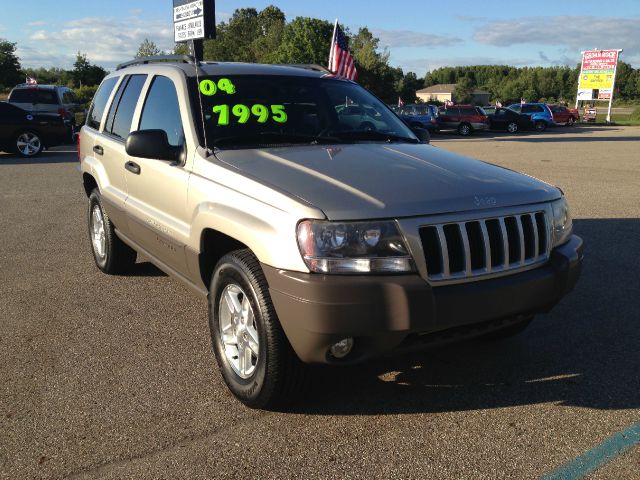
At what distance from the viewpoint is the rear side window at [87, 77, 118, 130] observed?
5.47 m

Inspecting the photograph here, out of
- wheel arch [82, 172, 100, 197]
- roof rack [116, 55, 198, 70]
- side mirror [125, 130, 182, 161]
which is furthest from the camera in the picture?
wheel arch [82, 172, 100, 197]

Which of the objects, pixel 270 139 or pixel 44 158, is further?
pixel 44 158

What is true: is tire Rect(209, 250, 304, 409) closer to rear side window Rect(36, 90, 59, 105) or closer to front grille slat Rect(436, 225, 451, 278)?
front grille slat Rect(436, 225, 451, 278)

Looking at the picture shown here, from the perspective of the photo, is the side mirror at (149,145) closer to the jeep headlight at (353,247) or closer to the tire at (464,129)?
the jeep headlight at (353,247)

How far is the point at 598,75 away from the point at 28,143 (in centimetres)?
4251

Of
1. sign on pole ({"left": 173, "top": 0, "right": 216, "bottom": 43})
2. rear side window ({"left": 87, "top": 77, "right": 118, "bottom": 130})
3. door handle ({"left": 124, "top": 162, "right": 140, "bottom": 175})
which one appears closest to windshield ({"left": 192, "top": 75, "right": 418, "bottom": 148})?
door handle ({"left": 124, "top": 162, "right": 140, "bottom": 175})

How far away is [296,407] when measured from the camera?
3209 millimetres

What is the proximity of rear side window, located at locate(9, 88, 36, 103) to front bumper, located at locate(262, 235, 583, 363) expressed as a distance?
1976 centimetres

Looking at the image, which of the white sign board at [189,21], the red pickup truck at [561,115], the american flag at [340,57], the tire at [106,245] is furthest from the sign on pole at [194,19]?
the red pickup truck at [561,115]

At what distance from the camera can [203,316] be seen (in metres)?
4.58

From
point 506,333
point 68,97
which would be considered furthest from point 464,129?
point 506,333

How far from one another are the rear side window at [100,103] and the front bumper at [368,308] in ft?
11.2

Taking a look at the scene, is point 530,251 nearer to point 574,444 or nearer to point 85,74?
point 574,444

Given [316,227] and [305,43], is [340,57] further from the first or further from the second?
[305,43]
